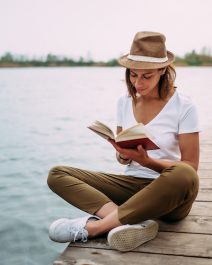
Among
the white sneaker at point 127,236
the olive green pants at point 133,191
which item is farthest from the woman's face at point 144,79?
the white sneaker at point 127,236

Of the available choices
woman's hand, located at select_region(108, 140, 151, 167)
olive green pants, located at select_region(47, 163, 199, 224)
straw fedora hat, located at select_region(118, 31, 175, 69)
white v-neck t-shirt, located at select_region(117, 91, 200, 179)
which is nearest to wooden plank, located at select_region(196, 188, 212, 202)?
olive green pants, located at select_region(47, 163, 199, 224)

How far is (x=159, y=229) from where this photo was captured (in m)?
2.87

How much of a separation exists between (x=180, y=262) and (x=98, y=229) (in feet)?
1.77

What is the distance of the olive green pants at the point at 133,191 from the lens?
2.60m

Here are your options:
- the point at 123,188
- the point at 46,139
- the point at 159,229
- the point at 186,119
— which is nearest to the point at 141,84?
the point at 186,119

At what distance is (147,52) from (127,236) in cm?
110

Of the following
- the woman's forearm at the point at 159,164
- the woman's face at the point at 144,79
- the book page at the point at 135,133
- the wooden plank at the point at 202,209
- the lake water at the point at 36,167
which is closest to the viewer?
the book page at the point at 135,133

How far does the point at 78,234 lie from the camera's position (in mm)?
2719

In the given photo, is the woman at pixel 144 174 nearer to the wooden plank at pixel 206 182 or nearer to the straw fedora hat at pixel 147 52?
the straw fedora hat at pixel 147 52

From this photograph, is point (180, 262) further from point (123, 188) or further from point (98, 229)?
point (123, 188)

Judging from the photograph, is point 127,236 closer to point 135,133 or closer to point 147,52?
point 135,133

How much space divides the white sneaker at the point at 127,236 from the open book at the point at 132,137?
1.50ft

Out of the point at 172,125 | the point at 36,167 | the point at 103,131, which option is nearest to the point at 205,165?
the point at 172,125

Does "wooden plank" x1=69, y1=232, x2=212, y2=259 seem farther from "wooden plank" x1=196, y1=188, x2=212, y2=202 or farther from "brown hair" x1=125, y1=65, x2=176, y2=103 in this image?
"brown hair" x1=125, y1=65, x2=176, y2=103
